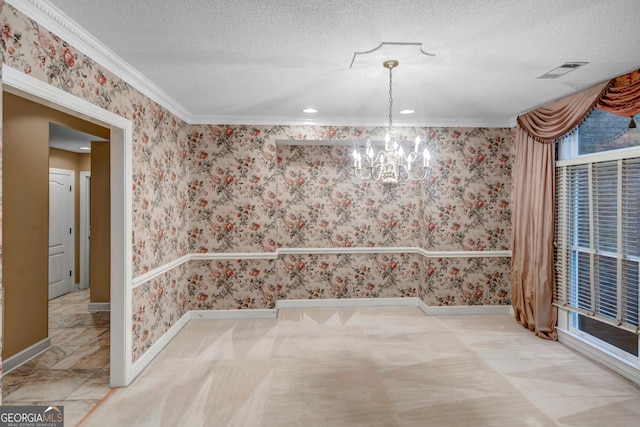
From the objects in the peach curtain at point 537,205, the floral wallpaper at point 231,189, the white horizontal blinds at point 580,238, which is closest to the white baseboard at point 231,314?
the floral wallpaper at point 231,189

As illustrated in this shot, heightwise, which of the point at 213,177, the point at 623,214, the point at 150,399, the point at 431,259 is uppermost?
the point at 213,177

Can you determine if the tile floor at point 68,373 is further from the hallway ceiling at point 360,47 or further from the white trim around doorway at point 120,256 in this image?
the hallway ceiling at point 360,47

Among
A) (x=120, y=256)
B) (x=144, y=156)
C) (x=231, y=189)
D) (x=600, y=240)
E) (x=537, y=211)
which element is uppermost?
(x=144, y=156)

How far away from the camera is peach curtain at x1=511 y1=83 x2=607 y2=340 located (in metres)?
3.85

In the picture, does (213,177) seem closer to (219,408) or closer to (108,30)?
(108,30)

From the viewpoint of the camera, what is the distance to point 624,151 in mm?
3137

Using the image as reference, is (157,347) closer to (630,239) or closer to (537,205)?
(537,205)

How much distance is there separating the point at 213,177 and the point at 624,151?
4307 millimetres

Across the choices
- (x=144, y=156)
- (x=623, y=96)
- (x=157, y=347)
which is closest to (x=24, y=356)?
(x=157, y=347)

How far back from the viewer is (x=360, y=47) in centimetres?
252

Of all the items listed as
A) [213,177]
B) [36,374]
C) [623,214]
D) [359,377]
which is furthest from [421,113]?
[36,374]

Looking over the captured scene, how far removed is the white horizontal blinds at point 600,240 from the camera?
3.12m

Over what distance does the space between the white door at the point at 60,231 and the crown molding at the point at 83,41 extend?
3767 mm

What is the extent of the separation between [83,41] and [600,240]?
4603 mm
